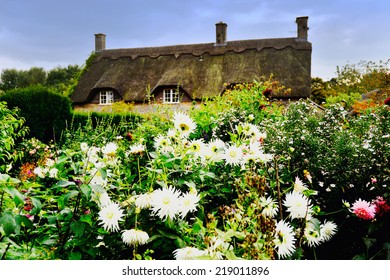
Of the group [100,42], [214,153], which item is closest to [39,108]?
[214,153]

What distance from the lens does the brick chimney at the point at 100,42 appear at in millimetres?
27297

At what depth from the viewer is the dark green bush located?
386 inches

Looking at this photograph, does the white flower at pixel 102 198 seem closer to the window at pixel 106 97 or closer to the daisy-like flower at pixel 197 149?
the daisy-like flower at pixel 197 149

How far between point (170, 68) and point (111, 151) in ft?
73.8

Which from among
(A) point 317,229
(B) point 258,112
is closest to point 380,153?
(A) point 317,229

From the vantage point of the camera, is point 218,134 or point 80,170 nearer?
point 80,170

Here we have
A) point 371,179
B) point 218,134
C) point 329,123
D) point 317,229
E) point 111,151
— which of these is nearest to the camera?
point 317,229

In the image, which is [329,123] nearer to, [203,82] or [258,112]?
[258,112]

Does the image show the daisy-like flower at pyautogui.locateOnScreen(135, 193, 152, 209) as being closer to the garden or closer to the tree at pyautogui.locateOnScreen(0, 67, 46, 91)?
the garden

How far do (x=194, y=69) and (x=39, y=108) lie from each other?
14.6 meters

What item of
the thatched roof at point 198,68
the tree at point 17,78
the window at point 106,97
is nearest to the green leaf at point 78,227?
the tree at point 17,78

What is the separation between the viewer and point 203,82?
75.5 ft

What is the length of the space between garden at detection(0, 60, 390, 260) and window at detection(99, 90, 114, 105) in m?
22.1

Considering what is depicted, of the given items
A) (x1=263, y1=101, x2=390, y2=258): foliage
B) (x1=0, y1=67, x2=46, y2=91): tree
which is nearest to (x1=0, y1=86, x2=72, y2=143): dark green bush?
(x1=263, y1=101, x2=390, y2=258): foliage
